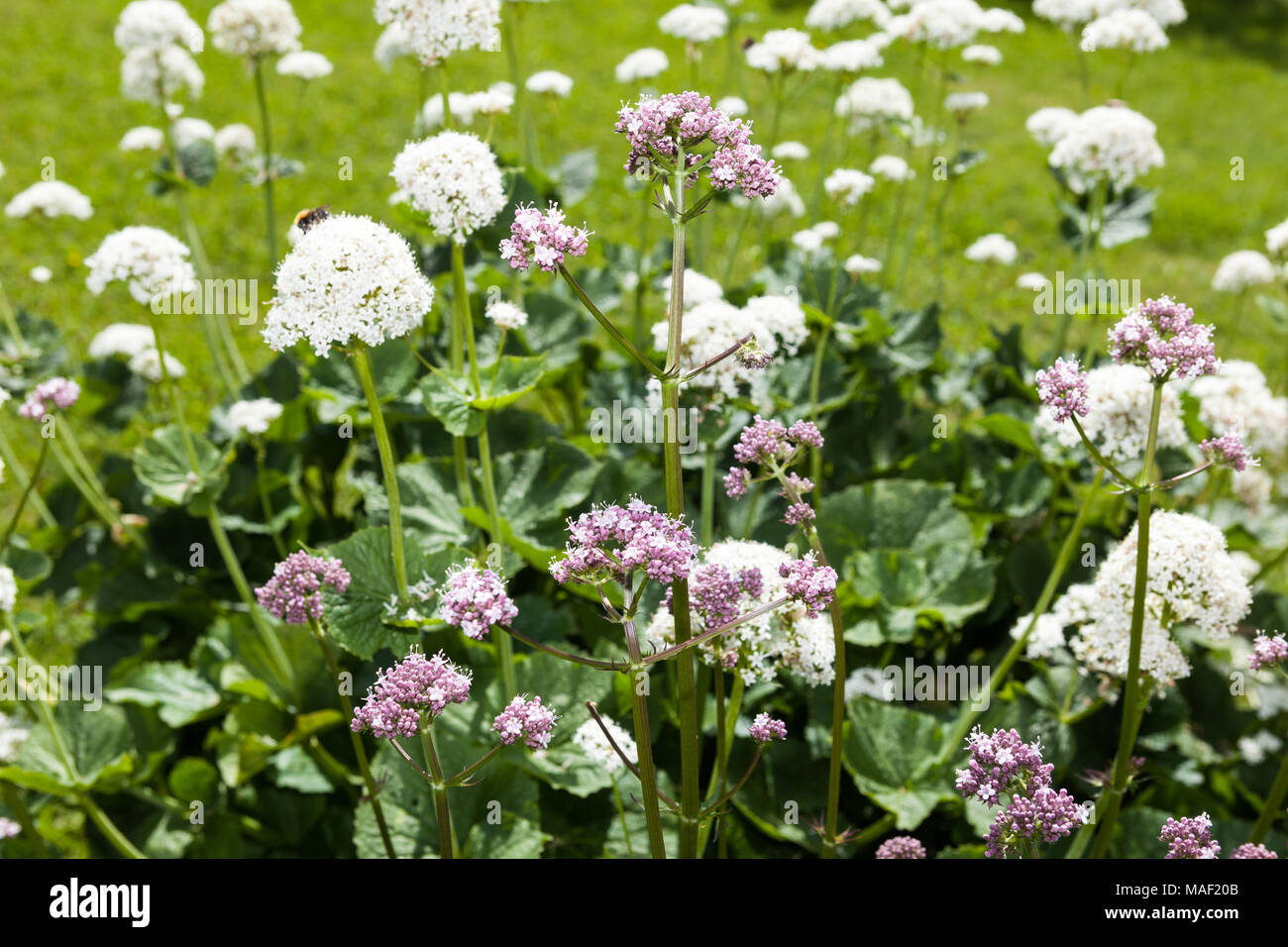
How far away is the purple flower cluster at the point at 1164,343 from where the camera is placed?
2150mm

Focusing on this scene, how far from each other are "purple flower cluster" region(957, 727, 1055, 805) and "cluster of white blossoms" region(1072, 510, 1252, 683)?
34.9 inches

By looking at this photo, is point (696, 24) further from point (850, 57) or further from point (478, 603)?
point (478, 603)

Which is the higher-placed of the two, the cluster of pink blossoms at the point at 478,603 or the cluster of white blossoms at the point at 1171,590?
the cluster of pink blossoms at the point at 478,603

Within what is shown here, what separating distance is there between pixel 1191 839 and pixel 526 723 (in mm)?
1197

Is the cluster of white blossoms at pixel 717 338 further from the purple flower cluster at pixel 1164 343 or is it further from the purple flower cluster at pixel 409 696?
the purple flower cluster at pixel 409 696

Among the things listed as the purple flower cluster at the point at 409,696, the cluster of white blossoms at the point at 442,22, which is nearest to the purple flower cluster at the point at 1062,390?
the purple flower cluster at the point at 409,696

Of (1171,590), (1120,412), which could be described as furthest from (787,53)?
(1171,590)

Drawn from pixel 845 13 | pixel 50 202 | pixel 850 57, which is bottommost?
pixel 50 202

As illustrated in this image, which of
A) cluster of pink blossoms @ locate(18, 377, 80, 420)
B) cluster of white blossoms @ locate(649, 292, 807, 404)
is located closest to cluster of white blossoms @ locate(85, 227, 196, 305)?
cluster of pink blossoms @ locate(18, 377, 80, 420)

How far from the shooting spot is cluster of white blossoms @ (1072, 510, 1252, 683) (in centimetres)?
281

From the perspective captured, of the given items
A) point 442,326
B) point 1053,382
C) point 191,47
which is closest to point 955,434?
point 442,326

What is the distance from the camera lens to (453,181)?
285 cm

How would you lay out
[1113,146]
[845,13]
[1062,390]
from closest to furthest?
[1062,390]
[1113,146]
[845,13]

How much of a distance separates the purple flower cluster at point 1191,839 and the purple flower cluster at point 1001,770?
26 cm
